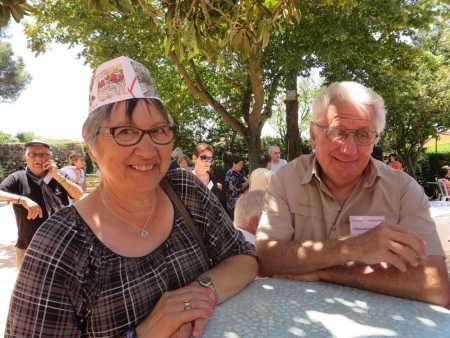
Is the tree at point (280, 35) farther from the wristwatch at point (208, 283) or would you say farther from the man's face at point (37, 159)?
the wristwatch at point (208, 283)

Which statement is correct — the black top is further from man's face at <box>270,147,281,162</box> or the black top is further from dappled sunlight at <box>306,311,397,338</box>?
man's face at <box>270,147,281,162</box>

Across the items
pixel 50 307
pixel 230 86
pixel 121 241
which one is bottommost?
pixel 50 307

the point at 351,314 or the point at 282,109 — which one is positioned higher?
the point at 282,109

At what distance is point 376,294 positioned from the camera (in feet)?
4.99

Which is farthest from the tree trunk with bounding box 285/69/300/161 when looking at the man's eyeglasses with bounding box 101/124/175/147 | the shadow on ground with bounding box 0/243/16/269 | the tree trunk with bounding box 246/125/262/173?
the man's eyeglasses with bounding box 101/124/175/147

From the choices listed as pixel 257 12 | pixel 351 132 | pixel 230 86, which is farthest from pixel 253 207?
pixel 230 86

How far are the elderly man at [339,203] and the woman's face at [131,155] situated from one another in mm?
712

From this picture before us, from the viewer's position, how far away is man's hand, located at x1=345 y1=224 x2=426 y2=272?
153 centimetres

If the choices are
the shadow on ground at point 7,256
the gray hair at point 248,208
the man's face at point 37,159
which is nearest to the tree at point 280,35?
the man's face at point 37,159

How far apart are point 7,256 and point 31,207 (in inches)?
143

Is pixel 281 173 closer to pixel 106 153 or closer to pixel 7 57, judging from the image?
pixel 106 153

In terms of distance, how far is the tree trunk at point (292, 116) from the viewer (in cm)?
1247

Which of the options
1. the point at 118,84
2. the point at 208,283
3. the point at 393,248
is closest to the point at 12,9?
the point at 118,84

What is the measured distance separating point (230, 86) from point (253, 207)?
1244 centimetres
